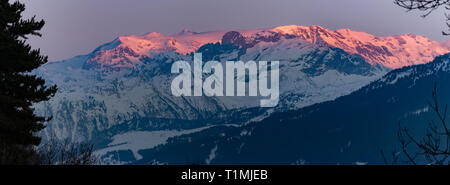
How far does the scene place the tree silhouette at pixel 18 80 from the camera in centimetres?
3422

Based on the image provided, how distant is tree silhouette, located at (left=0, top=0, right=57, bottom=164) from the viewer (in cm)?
3422

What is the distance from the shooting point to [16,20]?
3666 centimetres

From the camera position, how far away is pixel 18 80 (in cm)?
3609
